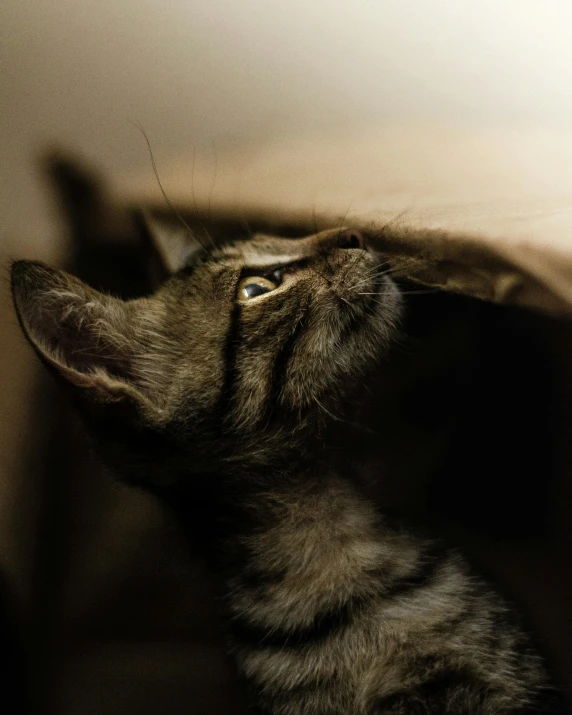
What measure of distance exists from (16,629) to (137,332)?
33cm

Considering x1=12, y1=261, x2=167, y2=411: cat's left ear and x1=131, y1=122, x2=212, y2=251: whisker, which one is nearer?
x1=12, y1=261, x2=167, y2=411: cat's left ear

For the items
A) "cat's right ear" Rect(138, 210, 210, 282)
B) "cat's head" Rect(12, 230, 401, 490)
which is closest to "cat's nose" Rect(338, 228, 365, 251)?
"cat's head" Rect(12, 230, 401, 490)

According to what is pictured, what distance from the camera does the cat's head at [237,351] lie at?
0.64m

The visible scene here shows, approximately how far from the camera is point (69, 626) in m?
0.64

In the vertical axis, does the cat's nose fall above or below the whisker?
below

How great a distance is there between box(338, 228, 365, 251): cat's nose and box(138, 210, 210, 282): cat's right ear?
0.16 metres

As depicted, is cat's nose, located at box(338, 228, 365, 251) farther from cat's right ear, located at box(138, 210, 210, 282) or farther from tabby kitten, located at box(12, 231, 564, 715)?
cat's right ear, located at box(138, 210, 210, 282)

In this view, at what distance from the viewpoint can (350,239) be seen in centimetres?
71

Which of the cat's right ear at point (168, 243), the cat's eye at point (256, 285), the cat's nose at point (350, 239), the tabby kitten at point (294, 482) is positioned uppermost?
the cat's right ear at point (168, 243)

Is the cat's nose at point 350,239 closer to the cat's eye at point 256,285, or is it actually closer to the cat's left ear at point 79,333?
the cat's eye at point 256,285

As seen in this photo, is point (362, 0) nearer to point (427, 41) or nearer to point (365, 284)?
point (427, 41)

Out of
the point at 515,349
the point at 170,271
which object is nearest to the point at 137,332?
the point at 170,271

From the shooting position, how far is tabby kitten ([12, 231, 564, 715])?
64 cm

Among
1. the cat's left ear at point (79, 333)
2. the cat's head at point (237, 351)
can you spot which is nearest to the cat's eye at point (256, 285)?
the cat's head at point (237, 351)
